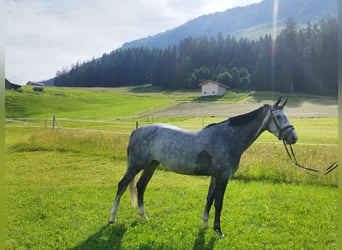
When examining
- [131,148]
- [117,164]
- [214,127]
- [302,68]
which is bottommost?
[117,164]

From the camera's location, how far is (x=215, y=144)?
18.1ft

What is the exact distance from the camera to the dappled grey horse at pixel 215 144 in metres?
5.48

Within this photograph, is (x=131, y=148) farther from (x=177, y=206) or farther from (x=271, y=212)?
(x=271, y=212)

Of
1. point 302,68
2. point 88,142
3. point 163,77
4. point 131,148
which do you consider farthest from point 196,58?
point 131,148

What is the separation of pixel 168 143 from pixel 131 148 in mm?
795

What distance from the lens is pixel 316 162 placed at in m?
10.3

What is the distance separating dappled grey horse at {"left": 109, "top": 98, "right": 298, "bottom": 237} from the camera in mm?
5484

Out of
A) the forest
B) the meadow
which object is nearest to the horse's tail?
the meadow

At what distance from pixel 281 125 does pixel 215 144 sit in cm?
115

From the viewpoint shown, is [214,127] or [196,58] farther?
[196,58]

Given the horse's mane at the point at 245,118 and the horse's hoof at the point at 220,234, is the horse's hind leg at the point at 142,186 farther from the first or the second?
the horse's mane at the point at 245,118

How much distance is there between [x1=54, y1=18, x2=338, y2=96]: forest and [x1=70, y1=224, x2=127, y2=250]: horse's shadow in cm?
965

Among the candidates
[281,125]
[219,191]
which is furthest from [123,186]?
[281,125]

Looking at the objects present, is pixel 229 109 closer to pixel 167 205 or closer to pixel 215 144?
pixel 167 205
